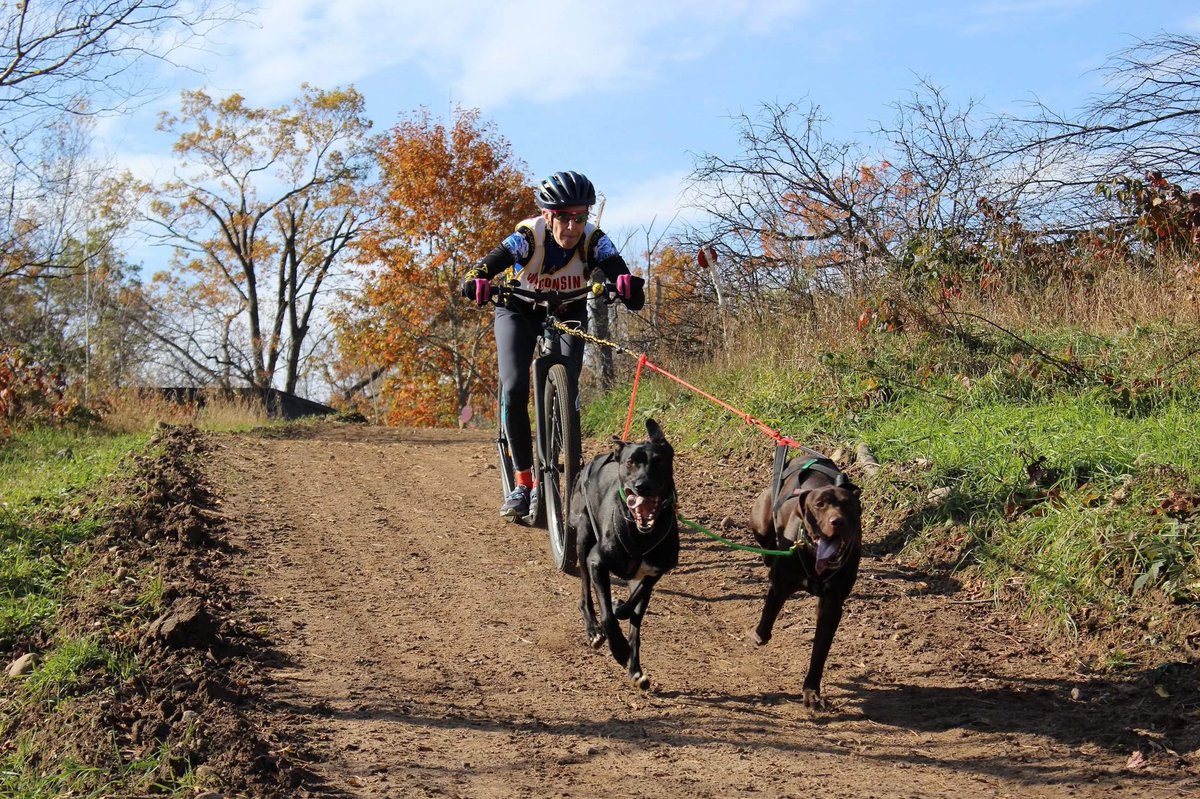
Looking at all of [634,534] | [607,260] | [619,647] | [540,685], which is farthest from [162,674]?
[607,260]

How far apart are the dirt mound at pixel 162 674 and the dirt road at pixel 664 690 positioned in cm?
17

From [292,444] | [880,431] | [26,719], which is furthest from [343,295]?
[26,719]

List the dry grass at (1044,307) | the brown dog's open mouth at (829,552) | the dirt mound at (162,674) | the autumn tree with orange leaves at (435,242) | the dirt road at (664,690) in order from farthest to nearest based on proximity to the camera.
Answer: the autumn tree with orange leaves at (435,242), the dry grass at (1044,307), the brown dog's open mouth at (829,552), the dirt road at (664,690), the dirt mound at (162,674)

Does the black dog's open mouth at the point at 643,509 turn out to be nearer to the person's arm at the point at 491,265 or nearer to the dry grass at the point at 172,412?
the person's arm at the point at 491,265

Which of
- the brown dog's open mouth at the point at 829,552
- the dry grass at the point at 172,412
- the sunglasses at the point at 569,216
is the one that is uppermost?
the sunglasses at the point at 569,216

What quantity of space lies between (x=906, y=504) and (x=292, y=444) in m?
6.99

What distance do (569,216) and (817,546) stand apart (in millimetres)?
2982

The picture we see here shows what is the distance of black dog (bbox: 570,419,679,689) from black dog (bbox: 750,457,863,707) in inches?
18.8

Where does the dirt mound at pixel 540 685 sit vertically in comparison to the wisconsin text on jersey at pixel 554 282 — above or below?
below

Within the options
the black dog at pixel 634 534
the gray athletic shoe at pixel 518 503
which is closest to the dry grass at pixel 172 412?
the gray athletic shoe at pixel 518 503

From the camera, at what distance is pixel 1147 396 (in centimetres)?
740

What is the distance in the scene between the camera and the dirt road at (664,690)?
392 cm

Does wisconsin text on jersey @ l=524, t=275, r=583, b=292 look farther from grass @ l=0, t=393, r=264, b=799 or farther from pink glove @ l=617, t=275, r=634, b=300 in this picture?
grass @ l=0, t=393, r=264, b=799

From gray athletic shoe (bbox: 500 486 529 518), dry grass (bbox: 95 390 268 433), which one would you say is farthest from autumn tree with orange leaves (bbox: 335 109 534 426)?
gray athletic shoe (bbox: 500 486 529 518)
